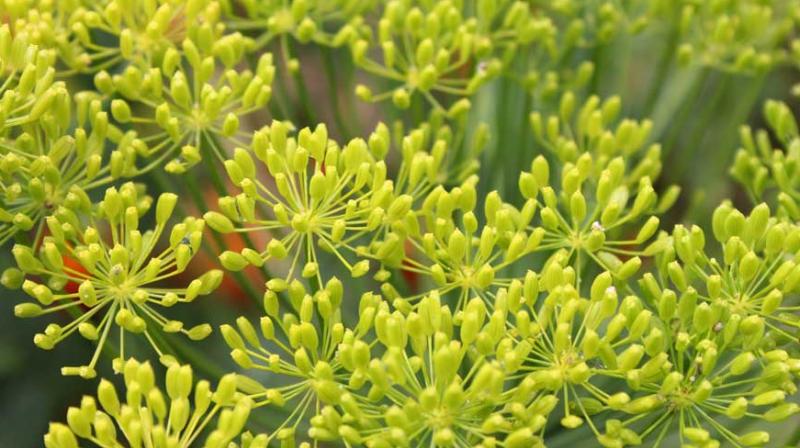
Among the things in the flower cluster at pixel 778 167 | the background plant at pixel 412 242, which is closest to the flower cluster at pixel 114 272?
the background plant at pixel 412 242

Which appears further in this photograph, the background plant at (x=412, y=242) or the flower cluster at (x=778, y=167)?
the flower cluster at (x=778, y=167)

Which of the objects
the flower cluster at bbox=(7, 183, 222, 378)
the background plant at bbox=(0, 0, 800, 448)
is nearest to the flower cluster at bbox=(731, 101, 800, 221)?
the background plant at bbox=(0, 0, 800, 448)

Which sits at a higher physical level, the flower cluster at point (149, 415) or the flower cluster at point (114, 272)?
the flower cluster at point (114, 272)

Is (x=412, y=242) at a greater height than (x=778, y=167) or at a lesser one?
greater

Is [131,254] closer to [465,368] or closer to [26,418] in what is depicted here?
[465,368]

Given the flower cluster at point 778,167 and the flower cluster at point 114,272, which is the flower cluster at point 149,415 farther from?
the flower cluster at point 778,167

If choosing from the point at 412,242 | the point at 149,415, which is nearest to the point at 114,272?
the point at 149,415

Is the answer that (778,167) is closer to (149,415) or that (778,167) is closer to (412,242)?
(412,242)

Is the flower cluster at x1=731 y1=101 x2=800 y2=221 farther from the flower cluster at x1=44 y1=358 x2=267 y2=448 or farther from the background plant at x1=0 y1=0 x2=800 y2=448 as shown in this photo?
the flower cluster at x1=44 y1=358 x2=267 y2=448
